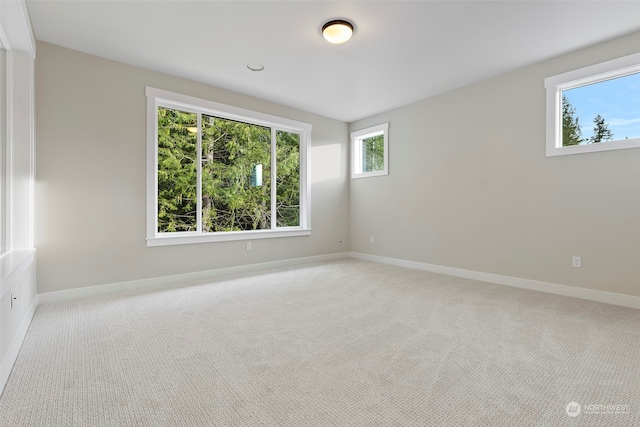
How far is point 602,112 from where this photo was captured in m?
3.21

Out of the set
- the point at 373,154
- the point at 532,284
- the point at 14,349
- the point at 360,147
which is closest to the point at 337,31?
the point at 373,154

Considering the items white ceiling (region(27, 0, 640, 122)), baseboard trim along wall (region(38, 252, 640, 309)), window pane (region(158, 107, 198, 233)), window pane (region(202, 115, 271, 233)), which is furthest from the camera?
window pane (region(202, 115, 271, 233))

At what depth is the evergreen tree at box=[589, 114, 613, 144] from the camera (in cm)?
316

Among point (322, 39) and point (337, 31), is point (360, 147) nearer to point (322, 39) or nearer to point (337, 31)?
point (322, 39)

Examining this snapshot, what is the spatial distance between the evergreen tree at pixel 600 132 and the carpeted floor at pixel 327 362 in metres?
1.72

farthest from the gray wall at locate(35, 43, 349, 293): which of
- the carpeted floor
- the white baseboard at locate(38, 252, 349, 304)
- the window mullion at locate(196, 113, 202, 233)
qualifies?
the carpeted floor

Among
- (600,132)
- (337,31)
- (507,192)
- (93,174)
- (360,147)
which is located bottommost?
(507,192)

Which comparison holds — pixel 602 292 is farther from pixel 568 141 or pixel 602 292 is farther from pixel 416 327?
pixel 416 327

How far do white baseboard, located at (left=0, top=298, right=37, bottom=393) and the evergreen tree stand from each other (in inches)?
206

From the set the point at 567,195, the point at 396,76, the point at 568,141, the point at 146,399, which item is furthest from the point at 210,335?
the point at 568,141

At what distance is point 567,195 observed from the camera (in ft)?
11.0

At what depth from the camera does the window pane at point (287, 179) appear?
5184 mm

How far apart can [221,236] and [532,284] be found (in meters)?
4.06

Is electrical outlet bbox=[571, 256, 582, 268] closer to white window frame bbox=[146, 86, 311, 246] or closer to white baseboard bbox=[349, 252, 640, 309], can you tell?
white baseboard bbox=[349, 252, 640, 309]
